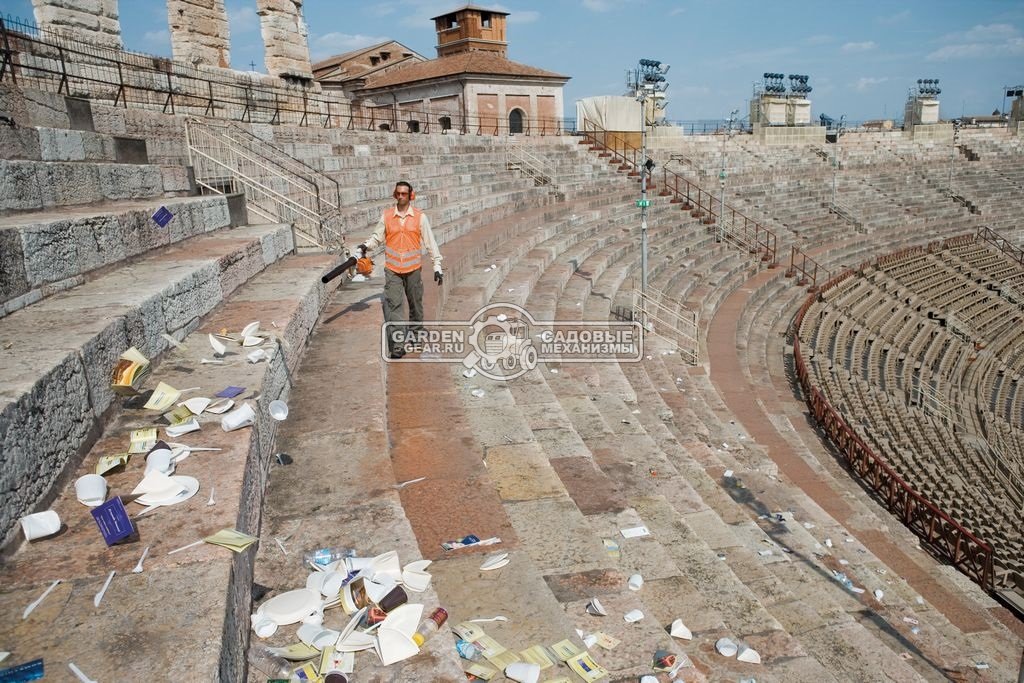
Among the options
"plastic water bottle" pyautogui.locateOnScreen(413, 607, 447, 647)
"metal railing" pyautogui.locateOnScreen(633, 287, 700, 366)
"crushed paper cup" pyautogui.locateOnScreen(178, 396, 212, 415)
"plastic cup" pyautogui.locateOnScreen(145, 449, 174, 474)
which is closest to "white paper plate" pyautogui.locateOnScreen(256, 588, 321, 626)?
"plastic water bottle" pyautogui.locateOnScreen(413, 607, 447, 647)

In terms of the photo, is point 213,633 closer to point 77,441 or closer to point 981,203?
point 77,441

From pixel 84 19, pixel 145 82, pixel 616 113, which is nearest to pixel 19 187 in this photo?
pixel 84 19

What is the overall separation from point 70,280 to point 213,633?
347 centimetres

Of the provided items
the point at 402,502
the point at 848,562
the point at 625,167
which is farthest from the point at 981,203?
the point at 402,502

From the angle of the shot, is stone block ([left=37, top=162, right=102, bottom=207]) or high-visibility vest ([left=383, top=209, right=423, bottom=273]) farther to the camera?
high-visibility vest ([left=383, top=209, right=423, bottom=273])

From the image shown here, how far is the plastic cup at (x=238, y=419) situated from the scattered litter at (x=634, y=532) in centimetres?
227

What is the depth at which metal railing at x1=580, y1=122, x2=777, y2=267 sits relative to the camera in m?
20.3

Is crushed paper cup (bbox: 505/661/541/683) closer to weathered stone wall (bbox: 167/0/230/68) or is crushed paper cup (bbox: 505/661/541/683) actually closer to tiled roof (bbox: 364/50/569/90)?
weathered stone wall (bbox: 167/0/230/68)

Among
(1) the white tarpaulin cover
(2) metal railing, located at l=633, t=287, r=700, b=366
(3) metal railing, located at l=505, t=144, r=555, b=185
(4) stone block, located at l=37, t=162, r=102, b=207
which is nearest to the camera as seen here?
(4) stone block, located at l=37, t=162, r=102, b=207

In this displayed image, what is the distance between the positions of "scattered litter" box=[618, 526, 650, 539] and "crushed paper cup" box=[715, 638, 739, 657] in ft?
2.97

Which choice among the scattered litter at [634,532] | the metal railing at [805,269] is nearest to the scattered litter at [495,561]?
the scattered litter at [634,532]

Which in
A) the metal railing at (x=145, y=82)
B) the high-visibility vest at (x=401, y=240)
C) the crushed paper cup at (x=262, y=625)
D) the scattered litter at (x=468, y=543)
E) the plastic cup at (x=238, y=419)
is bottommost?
the scattered litter at (x=468, y=543)

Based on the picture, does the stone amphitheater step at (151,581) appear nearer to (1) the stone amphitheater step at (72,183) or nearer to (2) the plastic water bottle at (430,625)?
(2) the plastic water bottle at (430,625)

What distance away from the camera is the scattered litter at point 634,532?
405 cm
